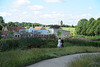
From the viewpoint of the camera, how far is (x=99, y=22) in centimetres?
7294

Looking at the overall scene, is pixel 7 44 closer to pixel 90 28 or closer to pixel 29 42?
pixel 29 42

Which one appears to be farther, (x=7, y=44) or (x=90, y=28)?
(x=90, y=28)

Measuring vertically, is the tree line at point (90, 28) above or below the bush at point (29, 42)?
above

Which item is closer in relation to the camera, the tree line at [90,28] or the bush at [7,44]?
the bush at [7,44]

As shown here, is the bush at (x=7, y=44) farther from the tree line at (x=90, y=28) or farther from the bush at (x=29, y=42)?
the tree line at (x=90, y=28)

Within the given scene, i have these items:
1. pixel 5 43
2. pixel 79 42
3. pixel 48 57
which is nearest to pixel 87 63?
pixel 48 57

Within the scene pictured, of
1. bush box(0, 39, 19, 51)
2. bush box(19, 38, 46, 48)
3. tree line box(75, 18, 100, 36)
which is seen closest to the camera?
bush box(0, 39, 19, 51)

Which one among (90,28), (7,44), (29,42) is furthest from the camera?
(90,28)

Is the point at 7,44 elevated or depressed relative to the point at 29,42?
depressed

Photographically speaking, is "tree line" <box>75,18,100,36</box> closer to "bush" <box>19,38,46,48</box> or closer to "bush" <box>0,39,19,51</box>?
"bush" <box>19,38,46,48</box>

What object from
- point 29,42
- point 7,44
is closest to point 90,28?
point 29,42

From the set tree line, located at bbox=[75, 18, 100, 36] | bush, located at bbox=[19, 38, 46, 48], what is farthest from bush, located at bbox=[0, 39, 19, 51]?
tree line, located at bbox=[75, 18, 100, 36]

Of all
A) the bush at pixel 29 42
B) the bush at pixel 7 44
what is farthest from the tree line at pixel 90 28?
the bush at pixel 7 44

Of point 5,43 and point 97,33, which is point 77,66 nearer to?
point 5,43
